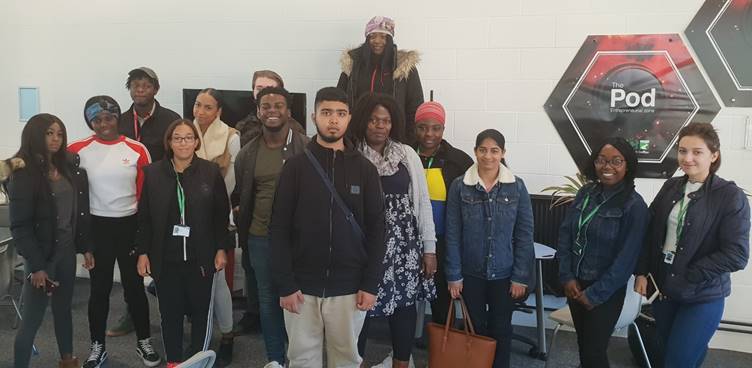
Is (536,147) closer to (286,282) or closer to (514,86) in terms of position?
(514,86)

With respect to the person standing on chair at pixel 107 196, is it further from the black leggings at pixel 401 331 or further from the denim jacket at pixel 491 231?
the denim jacket at pixel 491 231

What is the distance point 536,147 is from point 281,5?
2005mm

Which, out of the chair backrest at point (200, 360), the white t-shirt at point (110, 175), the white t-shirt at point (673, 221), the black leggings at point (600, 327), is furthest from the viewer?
the white t-shirt at point (110, 175)

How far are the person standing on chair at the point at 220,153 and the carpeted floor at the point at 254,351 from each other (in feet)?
0.51

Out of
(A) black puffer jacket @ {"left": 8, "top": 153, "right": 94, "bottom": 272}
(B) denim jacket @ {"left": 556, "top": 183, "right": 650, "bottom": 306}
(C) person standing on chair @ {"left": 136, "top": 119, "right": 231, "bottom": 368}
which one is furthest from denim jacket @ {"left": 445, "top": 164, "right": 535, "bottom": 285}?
(A) black puffer jacket @ {"left": 8, "top": 153, "right": 94, "bottom": 272}

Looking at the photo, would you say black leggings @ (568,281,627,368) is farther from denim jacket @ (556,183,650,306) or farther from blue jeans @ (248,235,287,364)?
blue jeans @ (248,235,287,364)

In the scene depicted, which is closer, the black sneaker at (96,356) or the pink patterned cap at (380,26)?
the black sneaker at (96,356)

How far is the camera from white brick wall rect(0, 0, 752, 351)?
351 centimetres

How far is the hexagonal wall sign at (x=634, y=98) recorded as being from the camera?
3.43 m

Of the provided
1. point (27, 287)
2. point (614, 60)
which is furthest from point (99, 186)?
point (614, 60)

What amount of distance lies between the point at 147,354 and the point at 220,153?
1136 millimetres

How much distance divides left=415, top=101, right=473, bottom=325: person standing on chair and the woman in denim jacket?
12 centimetres

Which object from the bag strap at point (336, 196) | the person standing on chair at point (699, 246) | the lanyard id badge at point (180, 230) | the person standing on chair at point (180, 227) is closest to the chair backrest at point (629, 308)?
the person standing on chair at point (699, 246)

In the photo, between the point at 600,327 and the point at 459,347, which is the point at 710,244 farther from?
the point at 459,347
